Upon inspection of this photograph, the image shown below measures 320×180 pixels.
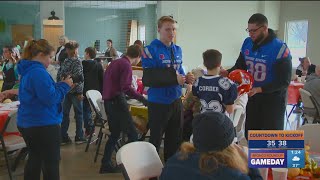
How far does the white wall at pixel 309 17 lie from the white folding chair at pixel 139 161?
3.79m

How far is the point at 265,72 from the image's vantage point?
8.37 ft

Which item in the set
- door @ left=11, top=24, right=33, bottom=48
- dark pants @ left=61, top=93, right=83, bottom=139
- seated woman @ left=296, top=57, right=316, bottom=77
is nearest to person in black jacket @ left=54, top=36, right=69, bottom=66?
dark pants @ left=61, top=93, right=83, bottom=139

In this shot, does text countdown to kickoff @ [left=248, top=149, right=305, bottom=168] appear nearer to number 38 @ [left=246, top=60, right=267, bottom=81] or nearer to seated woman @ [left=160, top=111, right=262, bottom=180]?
seated woman @ [left=160, top=111, right=262, bottom=180]

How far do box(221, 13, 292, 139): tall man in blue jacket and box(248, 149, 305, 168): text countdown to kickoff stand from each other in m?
1.54

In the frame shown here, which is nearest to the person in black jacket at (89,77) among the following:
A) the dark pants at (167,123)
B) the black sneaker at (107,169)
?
the black sneaker at (107,169)

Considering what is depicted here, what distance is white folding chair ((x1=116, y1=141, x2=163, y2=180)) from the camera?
1.83 m

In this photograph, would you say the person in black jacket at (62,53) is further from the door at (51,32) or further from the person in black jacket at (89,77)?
the door at (51,32)

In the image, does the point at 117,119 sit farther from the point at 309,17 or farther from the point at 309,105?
the point at 309,17

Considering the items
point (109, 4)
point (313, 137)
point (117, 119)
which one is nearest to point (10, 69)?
point (117, 119)

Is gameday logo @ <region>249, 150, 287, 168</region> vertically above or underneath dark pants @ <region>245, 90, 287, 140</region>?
above

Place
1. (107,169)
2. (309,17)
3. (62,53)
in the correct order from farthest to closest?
(309,17) → (62,53) → (107,169)

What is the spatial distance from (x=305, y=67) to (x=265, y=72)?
396 cm

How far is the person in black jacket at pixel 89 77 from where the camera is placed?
193 inches

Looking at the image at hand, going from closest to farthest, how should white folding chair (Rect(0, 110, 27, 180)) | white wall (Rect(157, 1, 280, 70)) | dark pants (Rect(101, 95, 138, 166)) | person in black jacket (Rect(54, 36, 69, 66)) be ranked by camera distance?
1. white folding chair (Rect(0, 110, 27, 180))
2. dark pants (Rect(101, 95, 138, 166))
3. person in black jacket (Rect(54, 36, 69, 66))
4. white wall (Rect(157, 1, 280, 70))
